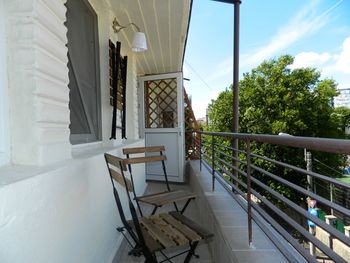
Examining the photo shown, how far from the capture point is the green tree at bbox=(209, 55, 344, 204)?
12055mm

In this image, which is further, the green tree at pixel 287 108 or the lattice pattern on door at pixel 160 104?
the green tree at pixel 287 108

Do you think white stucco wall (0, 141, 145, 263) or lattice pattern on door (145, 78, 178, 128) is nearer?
white stucco wall (0, 141, 145, 263)

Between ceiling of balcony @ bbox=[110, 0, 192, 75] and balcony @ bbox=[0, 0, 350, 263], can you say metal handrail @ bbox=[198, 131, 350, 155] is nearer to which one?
balcony @ bbox=[0, 0, 350, 263]

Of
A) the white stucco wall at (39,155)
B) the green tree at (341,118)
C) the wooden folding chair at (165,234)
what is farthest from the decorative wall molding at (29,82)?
the green tree at (341,118)

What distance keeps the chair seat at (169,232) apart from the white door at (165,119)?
3054mm

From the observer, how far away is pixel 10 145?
1.11 meters

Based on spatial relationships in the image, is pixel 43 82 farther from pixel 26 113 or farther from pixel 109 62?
pixel 109 62

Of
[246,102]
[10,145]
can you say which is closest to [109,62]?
[10,145]

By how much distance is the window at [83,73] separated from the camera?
6.25 ft

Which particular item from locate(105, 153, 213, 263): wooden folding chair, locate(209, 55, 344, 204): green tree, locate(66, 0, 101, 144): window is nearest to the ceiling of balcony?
locate(66, 0, 101, 144): window

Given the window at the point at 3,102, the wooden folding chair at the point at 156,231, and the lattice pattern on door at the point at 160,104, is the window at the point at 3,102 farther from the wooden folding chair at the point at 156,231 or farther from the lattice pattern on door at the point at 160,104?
the lattice pattern on door at the point at 160,104

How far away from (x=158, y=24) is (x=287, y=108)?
10.9 metres

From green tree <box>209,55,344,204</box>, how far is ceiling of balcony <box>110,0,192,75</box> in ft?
27.5

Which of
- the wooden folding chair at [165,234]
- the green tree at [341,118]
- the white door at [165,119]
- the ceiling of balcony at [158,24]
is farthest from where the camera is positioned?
the green tree at [341,118]
